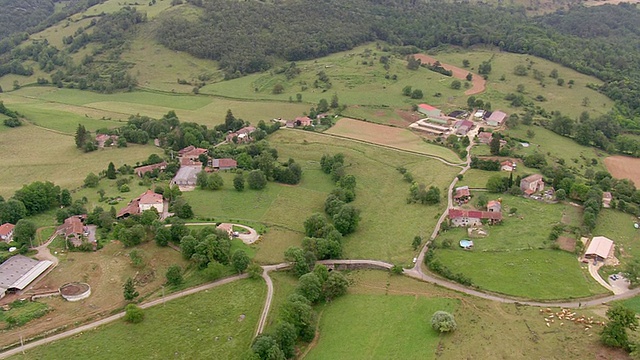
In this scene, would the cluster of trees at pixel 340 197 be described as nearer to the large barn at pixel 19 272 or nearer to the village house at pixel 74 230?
the village house at pixel 74 230

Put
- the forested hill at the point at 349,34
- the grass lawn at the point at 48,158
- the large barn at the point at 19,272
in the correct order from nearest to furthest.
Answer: the large barn at the point at 19,272, the grass lawn at the point at 48,158, the forested hill at the point at 349,34

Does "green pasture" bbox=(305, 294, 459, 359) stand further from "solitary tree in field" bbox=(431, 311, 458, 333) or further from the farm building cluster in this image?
the farm building cluster

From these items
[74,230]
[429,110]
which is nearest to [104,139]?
[74,230]

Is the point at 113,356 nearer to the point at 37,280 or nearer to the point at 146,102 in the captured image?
the point at 37,280

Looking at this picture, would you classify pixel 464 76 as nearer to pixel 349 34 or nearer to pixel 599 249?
pixel 349 34

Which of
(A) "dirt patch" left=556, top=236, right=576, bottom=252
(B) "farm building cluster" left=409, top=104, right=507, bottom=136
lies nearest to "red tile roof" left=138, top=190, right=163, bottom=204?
(A) "dirt patch" left=556, top=236, right=576, bottom=252

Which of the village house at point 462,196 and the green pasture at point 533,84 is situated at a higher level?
the green pasture at point 533,84

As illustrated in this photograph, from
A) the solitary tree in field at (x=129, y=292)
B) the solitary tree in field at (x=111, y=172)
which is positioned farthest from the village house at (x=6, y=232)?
the solitary tree in field at (x=111, y=172)
